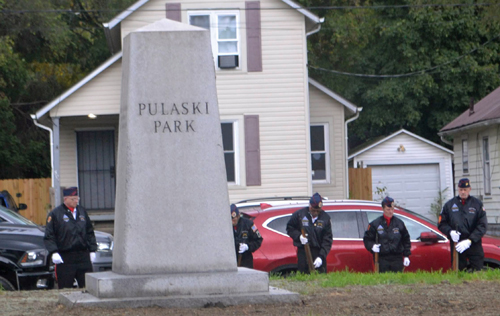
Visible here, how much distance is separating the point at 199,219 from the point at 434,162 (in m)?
23.8

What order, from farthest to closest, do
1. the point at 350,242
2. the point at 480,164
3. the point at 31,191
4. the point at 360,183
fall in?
the point at 360,183, the point at 480,164, the point at 31,191, the point at 350,242

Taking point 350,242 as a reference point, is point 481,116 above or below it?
above

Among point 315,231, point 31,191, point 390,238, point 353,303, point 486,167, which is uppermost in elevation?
point 486,167

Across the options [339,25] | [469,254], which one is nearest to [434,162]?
[339,25]

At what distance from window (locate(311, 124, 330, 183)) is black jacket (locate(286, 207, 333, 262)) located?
470 inches

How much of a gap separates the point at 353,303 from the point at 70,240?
4.23 metres

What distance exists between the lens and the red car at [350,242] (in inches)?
449

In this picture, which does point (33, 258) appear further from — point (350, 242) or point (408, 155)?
point (408, 155)

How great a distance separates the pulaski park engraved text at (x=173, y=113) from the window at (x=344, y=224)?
4990 mm

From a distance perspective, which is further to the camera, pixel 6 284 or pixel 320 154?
pixel 320 154

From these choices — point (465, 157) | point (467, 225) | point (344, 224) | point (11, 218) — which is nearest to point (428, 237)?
A: point (467, 225)

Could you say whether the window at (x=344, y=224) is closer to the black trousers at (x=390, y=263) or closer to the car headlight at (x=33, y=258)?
the black trousers at (x=390, y=263)

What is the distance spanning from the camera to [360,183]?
25125mm

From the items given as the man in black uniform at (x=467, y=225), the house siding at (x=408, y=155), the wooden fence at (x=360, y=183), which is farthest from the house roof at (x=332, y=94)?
the man in black uniform at (x=467, y=225)
